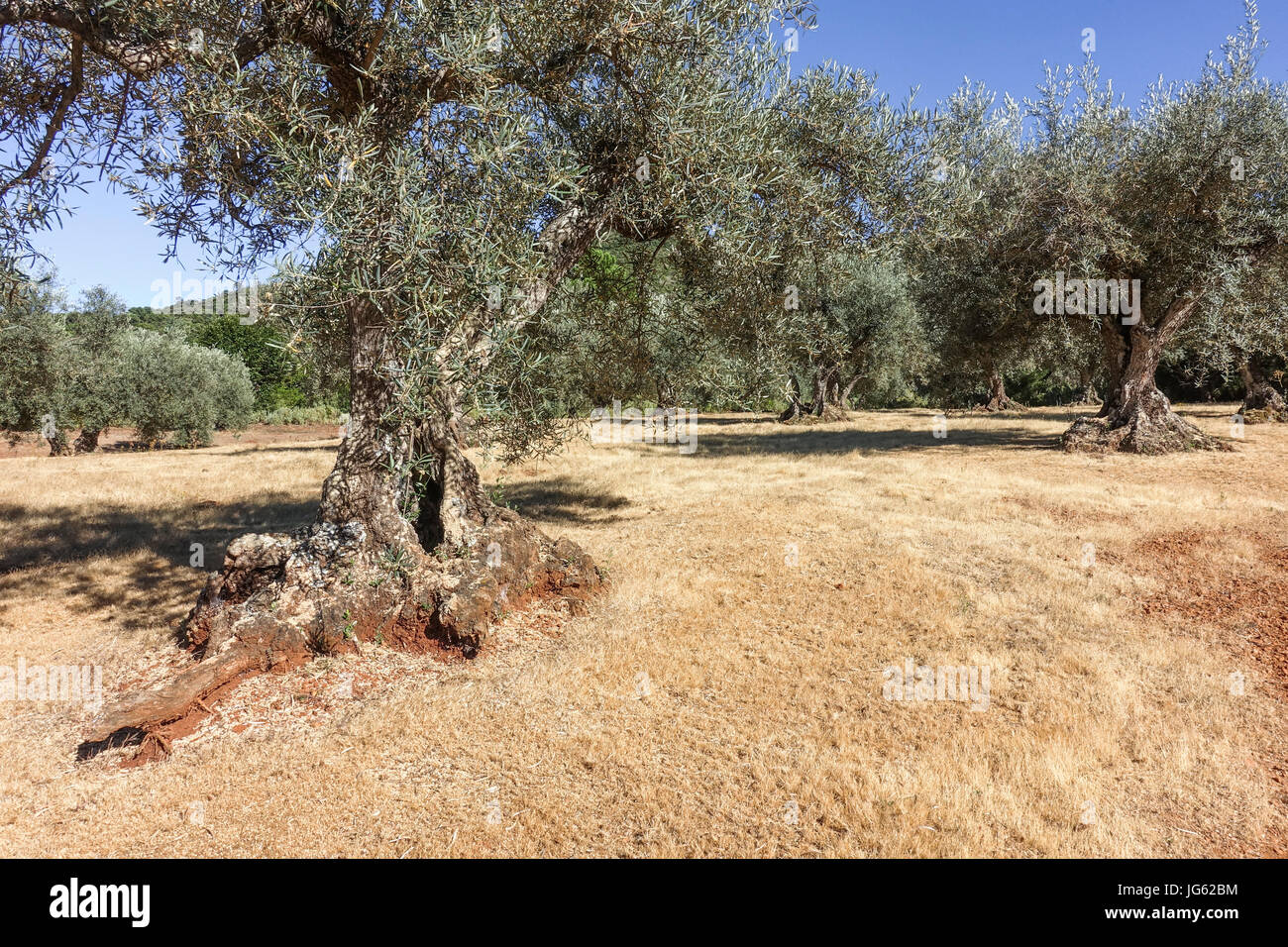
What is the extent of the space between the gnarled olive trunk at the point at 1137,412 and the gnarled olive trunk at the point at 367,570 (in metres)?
18.4

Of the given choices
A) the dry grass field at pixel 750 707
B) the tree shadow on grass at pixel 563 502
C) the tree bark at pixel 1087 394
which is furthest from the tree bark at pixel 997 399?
the tree shadow on grass at pixel 563 502

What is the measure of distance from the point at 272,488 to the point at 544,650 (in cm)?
1366

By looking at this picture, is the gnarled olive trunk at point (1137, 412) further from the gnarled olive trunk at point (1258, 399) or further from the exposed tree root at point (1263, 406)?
the gnarled olive trunk at point (1258, 399)

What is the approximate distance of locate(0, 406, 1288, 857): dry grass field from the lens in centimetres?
448

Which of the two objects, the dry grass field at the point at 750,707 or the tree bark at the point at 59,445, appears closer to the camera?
the dry grass field at the point at 750,707

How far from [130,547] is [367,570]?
732cm

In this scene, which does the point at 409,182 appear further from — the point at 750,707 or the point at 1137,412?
the point at 1137,412

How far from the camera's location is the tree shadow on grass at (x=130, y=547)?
9156 mm

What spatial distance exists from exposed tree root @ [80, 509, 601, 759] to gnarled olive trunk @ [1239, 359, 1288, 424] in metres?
31.7

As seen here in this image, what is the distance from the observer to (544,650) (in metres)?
7.27

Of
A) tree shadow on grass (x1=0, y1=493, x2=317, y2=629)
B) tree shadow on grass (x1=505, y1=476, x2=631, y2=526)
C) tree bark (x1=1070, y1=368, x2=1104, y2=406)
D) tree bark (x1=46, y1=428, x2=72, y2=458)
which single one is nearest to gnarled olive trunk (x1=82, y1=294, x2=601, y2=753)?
tree shadow on grass (x1=0, y1=493, x2=317, y2=629)

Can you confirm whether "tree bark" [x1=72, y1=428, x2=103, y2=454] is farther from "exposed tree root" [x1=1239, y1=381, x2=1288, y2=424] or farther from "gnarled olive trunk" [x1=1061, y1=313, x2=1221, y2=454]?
"exposed tree root" [x1=1239, y1=381, x2=1288, y2=424]

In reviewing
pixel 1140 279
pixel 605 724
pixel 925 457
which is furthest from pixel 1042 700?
pixel 1140 279

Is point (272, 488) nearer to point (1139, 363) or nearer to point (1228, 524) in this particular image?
point (1228, 524)
